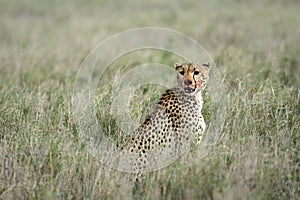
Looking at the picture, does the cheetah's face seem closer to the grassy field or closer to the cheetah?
the cheetah

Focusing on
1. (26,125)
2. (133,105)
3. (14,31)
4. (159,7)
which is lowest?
(26,125)

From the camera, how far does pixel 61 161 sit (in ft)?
12.0

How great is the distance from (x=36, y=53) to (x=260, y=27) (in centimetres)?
432

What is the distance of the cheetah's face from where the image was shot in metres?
4.00

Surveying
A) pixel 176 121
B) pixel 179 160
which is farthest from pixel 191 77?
pixel 179 160

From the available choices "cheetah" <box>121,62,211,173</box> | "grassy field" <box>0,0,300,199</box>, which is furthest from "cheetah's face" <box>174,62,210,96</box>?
"grassy field" <box>0,0,300,199</box>

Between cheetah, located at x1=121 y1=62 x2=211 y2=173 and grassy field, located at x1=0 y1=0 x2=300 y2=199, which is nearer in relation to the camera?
grassy field, located at x1=0 y1=0 x2=300 y2=199

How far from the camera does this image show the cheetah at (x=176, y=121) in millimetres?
3814

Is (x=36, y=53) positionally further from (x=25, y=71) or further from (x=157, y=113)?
(x=157, y=113)

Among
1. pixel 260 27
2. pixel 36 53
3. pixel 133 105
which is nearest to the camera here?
pixel 133 105

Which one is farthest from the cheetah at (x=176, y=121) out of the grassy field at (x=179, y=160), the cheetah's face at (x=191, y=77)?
the grassy field at (x=179, y=160)

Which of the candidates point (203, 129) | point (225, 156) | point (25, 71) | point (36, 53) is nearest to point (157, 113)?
point (203, 129)

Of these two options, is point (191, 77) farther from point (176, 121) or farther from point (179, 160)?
point (179, 160)

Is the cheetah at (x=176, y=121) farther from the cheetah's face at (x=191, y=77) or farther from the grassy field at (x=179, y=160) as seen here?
the grassy field at (x=179, y=160)
